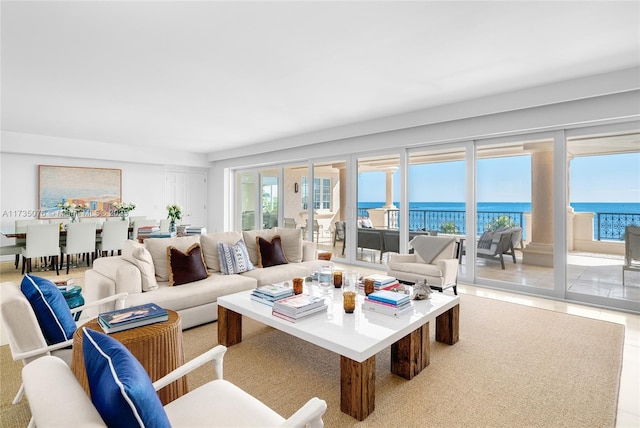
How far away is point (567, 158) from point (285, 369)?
4301 mm

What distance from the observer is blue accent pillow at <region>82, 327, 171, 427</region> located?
32.5 inches

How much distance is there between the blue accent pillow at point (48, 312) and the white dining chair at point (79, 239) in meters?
4.57

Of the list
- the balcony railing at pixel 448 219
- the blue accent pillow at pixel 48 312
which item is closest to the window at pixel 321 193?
the balcony railing at pixel 448 219

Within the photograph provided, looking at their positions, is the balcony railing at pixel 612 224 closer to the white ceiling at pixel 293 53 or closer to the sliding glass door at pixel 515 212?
the sliding glass door at pixel 515 212

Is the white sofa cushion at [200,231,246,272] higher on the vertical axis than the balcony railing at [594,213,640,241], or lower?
lower

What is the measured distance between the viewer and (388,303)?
2.46m

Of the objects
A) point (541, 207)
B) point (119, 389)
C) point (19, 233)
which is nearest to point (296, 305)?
point (119, 389)

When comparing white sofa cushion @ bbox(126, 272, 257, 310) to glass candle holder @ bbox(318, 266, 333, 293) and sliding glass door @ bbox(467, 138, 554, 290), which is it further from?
sliding glass door @ bbox(467, 138, 554, 290)

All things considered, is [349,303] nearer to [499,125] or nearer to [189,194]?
[499,125]

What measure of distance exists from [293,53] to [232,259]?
2253mm

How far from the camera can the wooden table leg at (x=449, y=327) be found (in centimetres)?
288

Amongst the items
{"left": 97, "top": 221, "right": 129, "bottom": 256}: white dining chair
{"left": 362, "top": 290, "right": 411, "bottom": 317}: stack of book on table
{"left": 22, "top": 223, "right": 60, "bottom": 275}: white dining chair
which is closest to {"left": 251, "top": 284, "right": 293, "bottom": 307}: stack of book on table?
{"left": 362, "top": 290, "right": 411, "bottom": 317}: stack of book on table

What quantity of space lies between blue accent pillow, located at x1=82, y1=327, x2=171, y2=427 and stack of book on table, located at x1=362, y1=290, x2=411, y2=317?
5.83 feet

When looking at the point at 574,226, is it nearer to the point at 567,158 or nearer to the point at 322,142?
the point at 567,158
